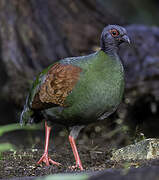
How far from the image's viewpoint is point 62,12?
947 centimetres

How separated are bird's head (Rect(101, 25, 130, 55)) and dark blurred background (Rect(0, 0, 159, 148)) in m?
2.95

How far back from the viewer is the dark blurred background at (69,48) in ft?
27.3

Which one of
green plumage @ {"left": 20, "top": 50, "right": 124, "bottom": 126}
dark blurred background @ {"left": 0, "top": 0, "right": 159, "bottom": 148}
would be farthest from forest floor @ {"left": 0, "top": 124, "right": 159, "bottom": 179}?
dark blurred background @ {"left": 0, "top": 0, "right": 159, "bottom": 148}

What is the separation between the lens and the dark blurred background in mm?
8320

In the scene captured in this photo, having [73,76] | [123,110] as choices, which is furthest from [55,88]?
[123,110]

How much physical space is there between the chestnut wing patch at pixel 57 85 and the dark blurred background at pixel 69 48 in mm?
3013

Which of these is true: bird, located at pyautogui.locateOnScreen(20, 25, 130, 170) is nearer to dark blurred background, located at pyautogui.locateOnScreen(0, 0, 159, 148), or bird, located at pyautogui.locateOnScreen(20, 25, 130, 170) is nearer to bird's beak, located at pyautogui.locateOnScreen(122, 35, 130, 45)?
bird's beak, located at pyautogui.locateOnScreen(122, 35, 130, 45)

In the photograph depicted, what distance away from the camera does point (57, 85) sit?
197 inches

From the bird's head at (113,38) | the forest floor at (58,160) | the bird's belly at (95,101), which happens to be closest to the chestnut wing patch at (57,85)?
the bird's belly at (95,101)

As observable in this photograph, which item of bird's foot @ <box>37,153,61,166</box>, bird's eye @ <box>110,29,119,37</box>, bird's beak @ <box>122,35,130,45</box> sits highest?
bird's eye @ <box>110,29,119,37</box>

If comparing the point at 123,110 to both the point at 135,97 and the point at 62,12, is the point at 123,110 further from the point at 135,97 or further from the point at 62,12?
the point at 62,12

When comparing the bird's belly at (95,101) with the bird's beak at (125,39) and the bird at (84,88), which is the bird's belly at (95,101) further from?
the bird's beak at (125,39)

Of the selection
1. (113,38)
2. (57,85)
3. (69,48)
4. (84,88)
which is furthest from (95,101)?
(69,48)

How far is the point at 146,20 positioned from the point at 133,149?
919 centimetres
